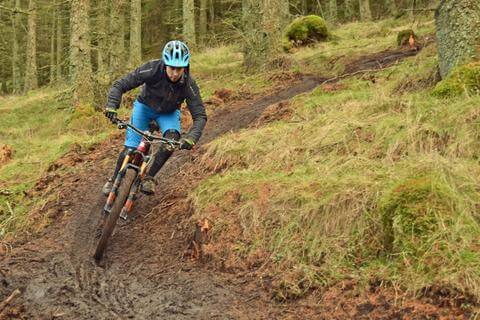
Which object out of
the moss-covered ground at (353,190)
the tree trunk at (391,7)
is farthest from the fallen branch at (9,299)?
the tree trunk at (391,7)

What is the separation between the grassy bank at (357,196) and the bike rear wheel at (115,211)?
0.87m

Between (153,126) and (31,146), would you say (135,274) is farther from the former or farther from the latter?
(31,146)

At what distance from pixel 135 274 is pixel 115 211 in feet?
2.76

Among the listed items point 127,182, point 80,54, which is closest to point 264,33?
point 80,54

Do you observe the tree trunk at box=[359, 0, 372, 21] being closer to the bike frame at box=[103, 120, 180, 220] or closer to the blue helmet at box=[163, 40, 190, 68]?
the blue helmet at box=[163, 40, 190, 68]

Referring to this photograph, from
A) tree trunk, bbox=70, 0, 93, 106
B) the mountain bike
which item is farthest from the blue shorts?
tree trunk, bbox=70, 0, 93, 106

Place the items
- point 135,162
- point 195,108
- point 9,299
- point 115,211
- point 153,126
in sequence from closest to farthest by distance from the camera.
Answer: point 9,299 < point 115,211 < point 135,162 < point 195,108 < point 153,126

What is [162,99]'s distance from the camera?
7137 millimetres

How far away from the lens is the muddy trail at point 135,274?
16.5 feet

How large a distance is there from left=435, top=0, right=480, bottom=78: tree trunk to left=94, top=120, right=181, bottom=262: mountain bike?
442cm

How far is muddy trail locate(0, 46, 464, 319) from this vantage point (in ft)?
16.5

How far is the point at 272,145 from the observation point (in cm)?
800

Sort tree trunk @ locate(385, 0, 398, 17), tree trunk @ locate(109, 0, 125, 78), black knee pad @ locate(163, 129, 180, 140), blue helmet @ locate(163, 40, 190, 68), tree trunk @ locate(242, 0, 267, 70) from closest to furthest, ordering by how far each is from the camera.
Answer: blue helmet @ locate(163, 40, 190, 68) < black knee pad @ locate(163, 129, 180, 140) < tree trunk @ locate(242, 0, 267, 70) < tree trunk @ locate(109, 0, 125, 78) < tree trunk @ locate(385, 0, 398, 17)

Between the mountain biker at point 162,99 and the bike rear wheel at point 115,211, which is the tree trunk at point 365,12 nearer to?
the mountain biker at point 162,99
